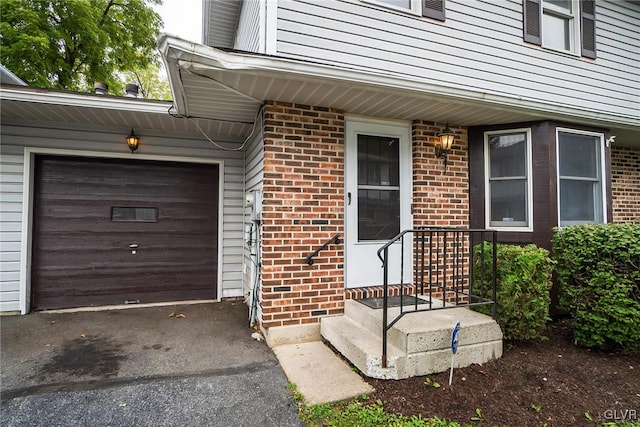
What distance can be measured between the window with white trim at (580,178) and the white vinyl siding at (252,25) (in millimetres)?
3743

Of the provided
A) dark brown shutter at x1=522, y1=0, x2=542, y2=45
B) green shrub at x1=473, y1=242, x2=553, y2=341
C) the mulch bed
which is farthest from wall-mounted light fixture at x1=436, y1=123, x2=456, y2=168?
the mulch bed

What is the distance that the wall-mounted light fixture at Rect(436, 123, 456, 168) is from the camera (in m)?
3.64

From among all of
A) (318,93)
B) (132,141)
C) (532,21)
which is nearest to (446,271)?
(318,93)

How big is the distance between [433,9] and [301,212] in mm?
3040

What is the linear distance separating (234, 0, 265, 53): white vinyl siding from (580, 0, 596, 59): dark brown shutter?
461 cm

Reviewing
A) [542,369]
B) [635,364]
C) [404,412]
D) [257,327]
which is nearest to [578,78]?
[635,364]

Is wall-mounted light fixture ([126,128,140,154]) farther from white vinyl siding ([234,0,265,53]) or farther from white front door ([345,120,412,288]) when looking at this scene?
white front door ([345,120,412,288])

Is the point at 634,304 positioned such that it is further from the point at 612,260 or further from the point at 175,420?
the point at 175,420

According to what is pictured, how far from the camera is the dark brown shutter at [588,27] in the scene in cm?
455

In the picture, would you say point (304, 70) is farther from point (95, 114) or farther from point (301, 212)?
point (95, 114)

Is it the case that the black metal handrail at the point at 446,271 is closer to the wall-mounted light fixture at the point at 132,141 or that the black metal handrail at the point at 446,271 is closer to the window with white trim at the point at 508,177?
the window with white trim at the point at 508,177

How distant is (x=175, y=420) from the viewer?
1.98m

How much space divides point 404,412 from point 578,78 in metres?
5.21

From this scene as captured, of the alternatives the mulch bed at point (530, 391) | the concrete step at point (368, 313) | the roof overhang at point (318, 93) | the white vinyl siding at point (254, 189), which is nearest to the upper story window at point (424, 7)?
the roof overhang at point (318, 93)
